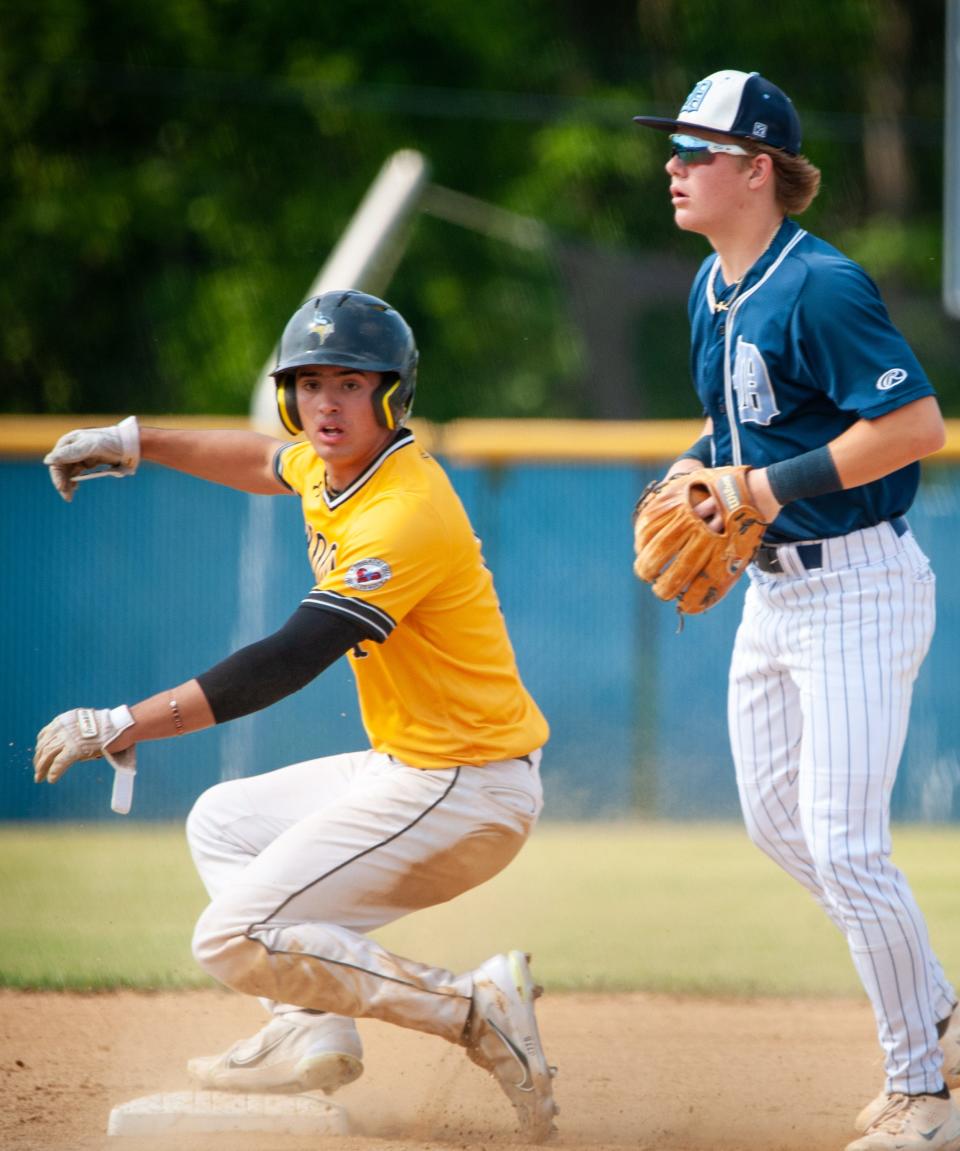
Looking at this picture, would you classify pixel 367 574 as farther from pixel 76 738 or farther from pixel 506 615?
pixel 506 615

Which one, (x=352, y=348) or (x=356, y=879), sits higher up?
(x=352, y=348)

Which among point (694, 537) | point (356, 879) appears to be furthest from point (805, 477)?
point (356, 879)

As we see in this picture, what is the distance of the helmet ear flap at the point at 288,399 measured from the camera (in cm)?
357

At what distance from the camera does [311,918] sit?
341 centimetres

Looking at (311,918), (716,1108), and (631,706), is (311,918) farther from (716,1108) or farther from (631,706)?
(631,706)

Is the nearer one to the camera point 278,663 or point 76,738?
point 76,738

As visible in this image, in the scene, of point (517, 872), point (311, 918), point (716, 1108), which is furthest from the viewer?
point (517, 872)

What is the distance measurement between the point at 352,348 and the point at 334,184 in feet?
41.8

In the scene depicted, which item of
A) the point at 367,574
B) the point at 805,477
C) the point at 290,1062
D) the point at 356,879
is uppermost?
the point at 805,477

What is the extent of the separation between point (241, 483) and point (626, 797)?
5.51 m

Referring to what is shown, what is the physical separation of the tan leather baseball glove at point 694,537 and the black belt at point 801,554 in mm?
36

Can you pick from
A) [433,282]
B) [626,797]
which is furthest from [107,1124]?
[433,282]

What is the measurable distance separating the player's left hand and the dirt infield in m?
0.80

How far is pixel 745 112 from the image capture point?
3500 mm
